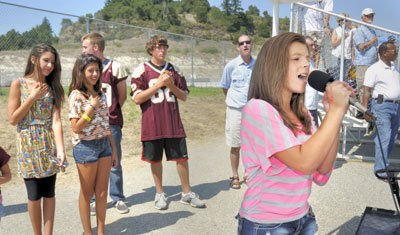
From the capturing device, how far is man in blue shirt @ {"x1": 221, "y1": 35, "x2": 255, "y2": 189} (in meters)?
5.55

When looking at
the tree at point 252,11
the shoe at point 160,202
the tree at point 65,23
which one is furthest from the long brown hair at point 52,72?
the tree at point 252,11

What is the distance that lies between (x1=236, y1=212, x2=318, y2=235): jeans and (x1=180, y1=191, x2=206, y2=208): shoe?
2.91 metres

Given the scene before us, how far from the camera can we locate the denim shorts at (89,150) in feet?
11.5

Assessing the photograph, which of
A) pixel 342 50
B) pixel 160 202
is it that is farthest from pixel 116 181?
pixel 342 50

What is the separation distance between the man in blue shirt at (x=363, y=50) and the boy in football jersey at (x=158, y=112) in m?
3.96

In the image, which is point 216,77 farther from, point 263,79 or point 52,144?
point 263,79

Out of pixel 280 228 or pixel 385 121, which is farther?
pixel 385 121

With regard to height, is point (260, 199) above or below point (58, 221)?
above

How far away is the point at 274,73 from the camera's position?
1.74m

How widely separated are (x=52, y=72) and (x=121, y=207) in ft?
6.06

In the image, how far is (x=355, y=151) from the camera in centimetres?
827

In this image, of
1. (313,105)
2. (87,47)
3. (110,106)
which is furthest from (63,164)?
(313,105)

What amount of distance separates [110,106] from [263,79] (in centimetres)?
298

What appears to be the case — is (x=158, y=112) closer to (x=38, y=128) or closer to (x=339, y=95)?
(x=38, y=128)
